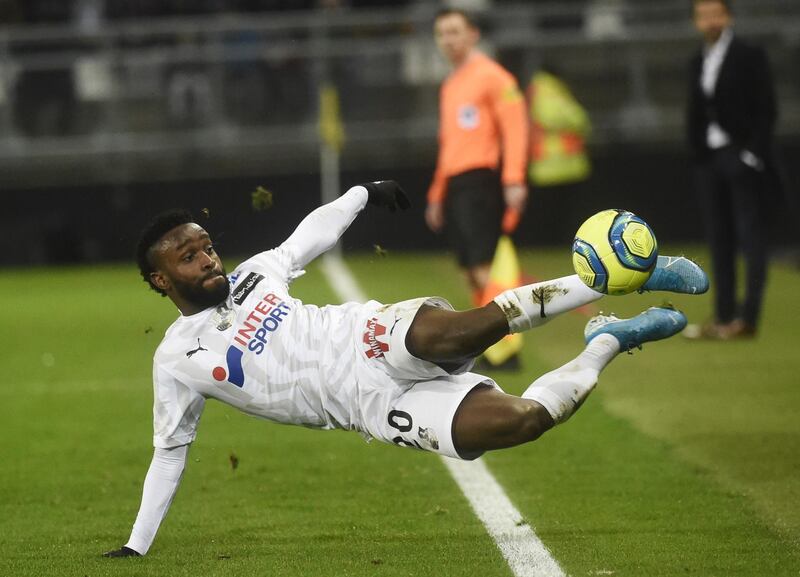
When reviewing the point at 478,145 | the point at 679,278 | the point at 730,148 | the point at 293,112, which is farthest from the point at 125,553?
the point at 293,112

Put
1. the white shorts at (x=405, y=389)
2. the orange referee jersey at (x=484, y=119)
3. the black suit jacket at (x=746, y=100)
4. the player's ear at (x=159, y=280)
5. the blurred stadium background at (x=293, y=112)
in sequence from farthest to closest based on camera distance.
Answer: the blurred stadium background at (x=293, y=112)
the black suit jacket at (x=746, y=100)
the orange referee jersey at (x=484, y=119)
the player's ear at (x=159, y=280)
the white shorts at (x=405, y=389)

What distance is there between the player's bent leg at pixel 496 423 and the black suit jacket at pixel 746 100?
6403 mm

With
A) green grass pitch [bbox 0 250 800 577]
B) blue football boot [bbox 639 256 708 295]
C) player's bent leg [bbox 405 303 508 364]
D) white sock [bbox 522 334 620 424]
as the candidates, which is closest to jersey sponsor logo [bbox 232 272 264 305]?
green grass pitch [bbox 0 250 800 577]

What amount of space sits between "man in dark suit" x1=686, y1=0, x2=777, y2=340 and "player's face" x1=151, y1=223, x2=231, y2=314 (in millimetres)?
6452

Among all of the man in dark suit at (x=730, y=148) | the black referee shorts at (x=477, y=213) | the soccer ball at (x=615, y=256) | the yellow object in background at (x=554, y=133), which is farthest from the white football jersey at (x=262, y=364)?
the yellow object in background at (x=554, y=133)

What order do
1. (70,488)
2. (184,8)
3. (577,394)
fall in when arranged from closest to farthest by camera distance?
(577,394) < (70,488) < (184,8)

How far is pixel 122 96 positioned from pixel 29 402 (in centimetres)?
1009

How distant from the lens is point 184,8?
70.1ft

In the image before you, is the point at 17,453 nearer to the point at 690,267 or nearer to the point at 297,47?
the point at 690,267

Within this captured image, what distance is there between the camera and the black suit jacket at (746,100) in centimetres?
1120

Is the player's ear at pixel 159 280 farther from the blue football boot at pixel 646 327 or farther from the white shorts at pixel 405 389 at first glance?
the blue football boot at pixel 646 327

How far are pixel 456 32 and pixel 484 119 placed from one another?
24.7 inches

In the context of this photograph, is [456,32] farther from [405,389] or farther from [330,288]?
[330,288]

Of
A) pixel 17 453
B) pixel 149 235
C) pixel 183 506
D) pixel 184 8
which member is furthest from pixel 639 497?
pixel 184 8
